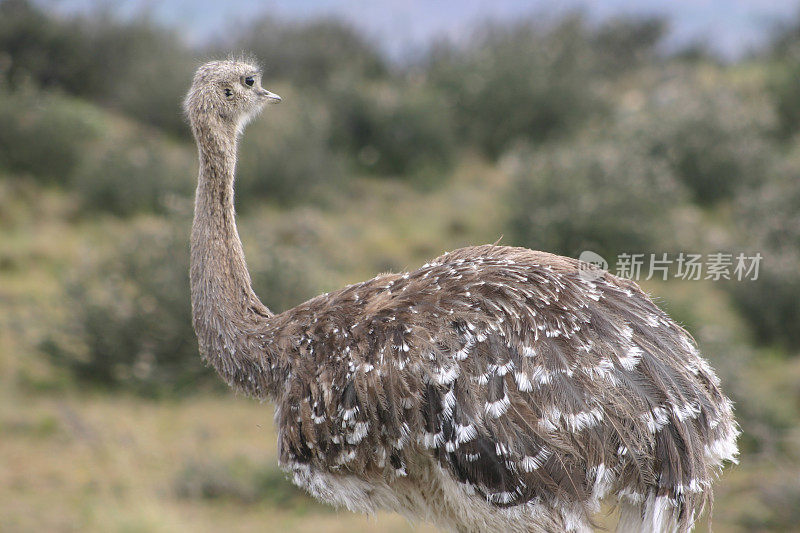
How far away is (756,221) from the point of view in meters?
11.2

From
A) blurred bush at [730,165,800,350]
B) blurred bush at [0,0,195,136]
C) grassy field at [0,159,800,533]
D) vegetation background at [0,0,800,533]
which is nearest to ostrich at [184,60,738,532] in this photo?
grassy field at [0,159,800,533]

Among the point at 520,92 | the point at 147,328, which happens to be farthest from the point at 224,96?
the point at 520,92

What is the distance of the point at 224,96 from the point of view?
446cm

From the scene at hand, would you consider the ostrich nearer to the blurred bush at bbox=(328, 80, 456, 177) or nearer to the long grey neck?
the long grey neck

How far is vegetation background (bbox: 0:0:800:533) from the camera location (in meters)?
7.70

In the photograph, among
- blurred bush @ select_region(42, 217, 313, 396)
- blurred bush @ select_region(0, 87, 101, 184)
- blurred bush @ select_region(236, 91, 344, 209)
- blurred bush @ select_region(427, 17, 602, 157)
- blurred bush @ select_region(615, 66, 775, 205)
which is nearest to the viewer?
blurred bush @ select_region(42, 217, 313, 396)

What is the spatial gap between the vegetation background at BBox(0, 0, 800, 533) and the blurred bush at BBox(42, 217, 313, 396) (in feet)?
0.08

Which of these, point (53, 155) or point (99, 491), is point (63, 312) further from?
point (53, 155)

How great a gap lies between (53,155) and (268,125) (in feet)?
10.2

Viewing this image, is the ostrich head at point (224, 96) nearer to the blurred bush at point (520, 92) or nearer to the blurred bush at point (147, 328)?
the blurred bush at point (147, 328)

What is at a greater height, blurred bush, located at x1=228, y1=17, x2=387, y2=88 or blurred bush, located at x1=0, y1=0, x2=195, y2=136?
blurred bush, located at x1=228, y1=17, x2=387, y2=88

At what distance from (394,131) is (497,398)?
12.7 meters

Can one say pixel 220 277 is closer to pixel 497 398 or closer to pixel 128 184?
pixel 497 398

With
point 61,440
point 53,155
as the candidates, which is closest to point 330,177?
point 53,155
